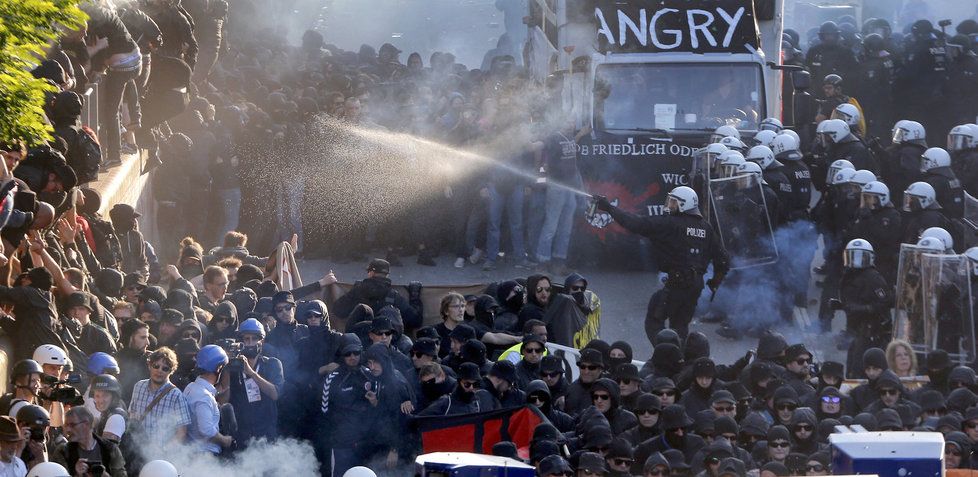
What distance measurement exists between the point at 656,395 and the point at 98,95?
7.28 meters

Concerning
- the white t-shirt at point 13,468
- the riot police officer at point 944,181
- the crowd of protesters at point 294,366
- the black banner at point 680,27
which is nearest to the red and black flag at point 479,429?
the crowd of protesters at point 294,366

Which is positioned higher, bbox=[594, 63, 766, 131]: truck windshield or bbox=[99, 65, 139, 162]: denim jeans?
bbox=[594, 63, 766, 131]: truck windshield

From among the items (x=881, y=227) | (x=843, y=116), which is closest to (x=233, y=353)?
(x=881, y=227)

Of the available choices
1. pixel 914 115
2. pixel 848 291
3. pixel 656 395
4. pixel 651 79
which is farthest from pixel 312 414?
pixel 914 115

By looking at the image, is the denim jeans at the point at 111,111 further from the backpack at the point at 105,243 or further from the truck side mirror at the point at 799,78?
the truck side mirror at the point at 799,78

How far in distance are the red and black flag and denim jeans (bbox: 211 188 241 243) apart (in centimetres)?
839

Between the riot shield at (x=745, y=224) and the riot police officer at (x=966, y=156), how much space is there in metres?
2.79

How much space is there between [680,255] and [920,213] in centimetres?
242

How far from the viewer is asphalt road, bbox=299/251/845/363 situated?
17.0 metres

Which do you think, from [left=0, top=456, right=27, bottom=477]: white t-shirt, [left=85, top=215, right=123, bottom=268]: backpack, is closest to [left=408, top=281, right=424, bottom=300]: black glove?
[left=85, top=215, right=123, bottom=268]: backpack

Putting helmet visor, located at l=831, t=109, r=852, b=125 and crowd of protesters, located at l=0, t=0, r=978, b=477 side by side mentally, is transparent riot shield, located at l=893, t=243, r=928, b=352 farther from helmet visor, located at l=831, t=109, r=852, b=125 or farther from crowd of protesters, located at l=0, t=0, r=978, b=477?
helmet visor, located at l=831, t=109, r=852, b=125

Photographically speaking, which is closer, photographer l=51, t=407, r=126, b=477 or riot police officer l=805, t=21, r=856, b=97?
photographer l=51, t=407, r=126, b=477

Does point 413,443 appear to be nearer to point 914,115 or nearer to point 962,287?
point 962,287

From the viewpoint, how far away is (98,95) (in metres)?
17.2
